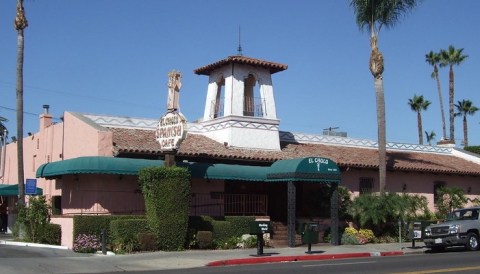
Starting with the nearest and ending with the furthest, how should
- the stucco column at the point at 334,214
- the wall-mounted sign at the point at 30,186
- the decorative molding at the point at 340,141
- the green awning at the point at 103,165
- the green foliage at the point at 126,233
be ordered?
1. the green foliage at the point at 126,233
2. the green awning at the point at 103,165
3. the wall-mounted sign at the point at 30,186
4. the stucco column at the point at 334,214
5. the decorative molding at the point at 340,141

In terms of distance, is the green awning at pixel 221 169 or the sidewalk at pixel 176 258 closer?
the sidewalk at pixel 176 258

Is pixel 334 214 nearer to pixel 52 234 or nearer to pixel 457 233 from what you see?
pixel 457 233

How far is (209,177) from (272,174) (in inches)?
115

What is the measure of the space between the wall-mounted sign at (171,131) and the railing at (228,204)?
12.1ft

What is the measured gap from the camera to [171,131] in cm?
2428

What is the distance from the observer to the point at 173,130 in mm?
24203

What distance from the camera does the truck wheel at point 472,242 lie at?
24.5 m

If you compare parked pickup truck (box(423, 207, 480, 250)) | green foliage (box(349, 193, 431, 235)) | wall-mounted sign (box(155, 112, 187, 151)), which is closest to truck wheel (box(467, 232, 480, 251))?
parked pickup truck (box(423, 207, 480, 250))

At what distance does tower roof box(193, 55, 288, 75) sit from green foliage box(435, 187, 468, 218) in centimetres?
1169

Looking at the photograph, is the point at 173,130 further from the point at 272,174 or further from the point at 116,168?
the point at 272,174

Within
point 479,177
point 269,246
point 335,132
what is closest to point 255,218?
point 269,246

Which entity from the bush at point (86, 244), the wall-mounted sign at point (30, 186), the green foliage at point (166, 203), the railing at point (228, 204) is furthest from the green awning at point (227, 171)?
the wall-mounted sign at point (30, 186)

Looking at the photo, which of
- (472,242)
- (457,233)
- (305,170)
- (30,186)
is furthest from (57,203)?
(472,242)

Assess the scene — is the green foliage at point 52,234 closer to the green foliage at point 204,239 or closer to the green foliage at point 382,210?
the green foliage at point 204,239
